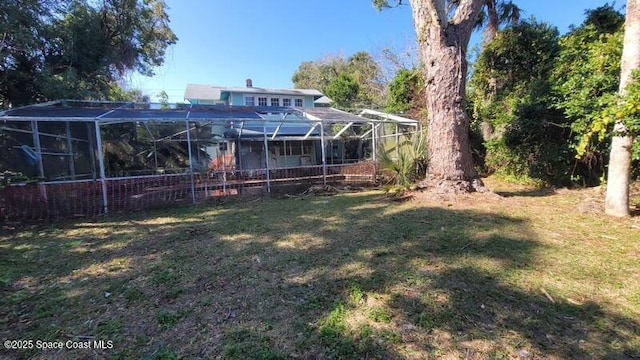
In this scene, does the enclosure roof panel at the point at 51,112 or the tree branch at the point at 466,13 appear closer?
the tree branch at the point at 466,13

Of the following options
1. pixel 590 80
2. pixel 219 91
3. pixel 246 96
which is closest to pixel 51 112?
pixel 590 80

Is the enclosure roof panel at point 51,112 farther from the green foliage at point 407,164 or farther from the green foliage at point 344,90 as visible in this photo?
the green foliage at point 344,90

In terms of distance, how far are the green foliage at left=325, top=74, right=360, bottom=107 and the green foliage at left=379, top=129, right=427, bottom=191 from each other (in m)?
15.5

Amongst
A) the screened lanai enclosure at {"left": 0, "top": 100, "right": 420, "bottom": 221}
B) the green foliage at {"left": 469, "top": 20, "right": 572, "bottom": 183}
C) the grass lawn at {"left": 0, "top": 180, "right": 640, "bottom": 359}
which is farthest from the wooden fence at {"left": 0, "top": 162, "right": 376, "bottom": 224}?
the green foliage at {"left": 469, "top": 20, "right": 572, "bottom": 183}

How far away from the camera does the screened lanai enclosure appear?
687 cm

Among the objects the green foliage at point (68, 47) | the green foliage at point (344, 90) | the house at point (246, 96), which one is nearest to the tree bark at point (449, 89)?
the green foliage at point (68, 47)

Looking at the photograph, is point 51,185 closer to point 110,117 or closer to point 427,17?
point 110,117

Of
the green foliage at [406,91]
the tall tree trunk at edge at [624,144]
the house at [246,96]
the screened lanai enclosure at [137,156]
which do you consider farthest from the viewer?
the house at [246,96]

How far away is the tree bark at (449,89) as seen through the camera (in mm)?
6559

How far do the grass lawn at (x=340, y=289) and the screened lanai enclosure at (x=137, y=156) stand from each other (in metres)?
1.69

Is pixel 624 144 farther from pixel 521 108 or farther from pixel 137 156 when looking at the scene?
pixel 137 156

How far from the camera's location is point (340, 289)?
299cm

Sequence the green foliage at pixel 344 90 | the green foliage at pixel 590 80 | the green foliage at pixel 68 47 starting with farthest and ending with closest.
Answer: the green foliage at pixel 344 90, the green foliage at pixel 68 47, the green foliage at pixel 590 80

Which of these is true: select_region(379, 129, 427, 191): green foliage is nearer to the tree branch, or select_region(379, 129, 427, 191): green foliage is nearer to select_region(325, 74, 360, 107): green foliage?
the tree branch
